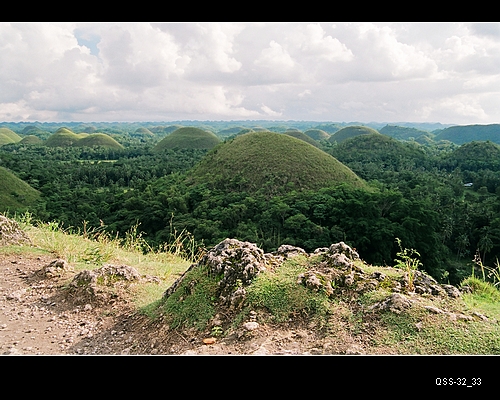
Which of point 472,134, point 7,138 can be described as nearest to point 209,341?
point 7,138

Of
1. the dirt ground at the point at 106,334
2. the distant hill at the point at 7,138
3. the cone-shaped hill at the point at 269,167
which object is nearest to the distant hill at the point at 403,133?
the cone-shaped hill at the point at 269,167

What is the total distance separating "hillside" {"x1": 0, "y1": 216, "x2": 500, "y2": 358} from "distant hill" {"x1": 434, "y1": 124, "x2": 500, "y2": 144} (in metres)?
111

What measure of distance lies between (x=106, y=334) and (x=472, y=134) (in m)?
143

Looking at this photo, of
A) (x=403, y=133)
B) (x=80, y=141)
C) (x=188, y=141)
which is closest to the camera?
(x=188, y=141)

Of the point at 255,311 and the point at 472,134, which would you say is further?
the point at 472,134

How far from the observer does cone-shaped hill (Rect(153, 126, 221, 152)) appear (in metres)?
78.2

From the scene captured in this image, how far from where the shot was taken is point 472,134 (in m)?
122

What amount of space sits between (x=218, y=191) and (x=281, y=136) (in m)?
11.4

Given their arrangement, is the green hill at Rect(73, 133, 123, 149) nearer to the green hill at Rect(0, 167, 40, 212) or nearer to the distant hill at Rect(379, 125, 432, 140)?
the green hill at Rect(0, 167, 40, 212)

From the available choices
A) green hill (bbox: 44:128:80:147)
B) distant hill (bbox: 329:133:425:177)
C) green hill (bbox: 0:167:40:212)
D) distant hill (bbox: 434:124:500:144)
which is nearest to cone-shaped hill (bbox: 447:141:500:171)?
distant hill (bbox: 329:133:425:177)

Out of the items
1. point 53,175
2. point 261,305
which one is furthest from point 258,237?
point 53,175

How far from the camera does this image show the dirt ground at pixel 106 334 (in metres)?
2.46

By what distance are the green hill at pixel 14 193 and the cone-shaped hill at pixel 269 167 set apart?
13.4 meters

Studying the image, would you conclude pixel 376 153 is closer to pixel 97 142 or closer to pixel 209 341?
pixel 97 142
